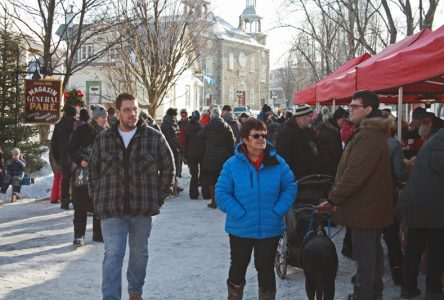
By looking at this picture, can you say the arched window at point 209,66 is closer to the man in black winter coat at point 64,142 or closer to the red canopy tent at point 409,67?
the man in black winter coat at point 64,142

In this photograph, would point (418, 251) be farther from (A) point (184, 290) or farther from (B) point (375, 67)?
(B) point (375, 67)

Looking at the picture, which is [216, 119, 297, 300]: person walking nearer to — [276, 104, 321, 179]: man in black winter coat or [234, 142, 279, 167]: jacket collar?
[234, 142, 279, 167]: jacket collar

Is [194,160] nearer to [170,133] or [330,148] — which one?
[170,133]

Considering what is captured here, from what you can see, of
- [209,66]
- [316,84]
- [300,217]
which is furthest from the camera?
[209,66]

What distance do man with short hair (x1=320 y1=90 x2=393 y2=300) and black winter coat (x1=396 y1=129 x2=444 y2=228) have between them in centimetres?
→ 42

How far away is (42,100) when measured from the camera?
50.9 feet

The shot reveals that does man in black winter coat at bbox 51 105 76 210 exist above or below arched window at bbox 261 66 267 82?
below

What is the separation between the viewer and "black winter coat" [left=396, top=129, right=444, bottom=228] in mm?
5274

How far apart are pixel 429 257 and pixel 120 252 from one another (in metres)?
2.77

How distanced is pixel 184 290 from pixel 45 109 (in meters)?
10.6

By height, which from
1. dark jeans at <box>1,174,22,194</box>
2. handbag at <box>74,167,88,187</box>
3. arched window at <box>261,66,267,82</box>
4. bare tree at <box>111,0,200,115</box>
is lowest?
dark jeans at <box>1,174,22,194</box>

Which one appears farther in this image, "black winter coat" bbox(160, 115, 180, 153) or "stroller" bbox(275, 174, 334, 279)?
"black winter coat" bbox(160, 115, 180, 153)

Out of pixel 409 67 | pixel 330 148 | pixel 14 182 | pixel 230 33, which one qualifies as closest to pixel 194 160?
pixel 14 182

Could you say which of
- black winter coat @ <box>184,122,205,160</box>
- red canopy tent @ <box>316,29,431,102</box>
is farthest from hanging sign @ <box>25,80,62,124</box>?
red canopy tent @ <box>316,29,431,102</box>
